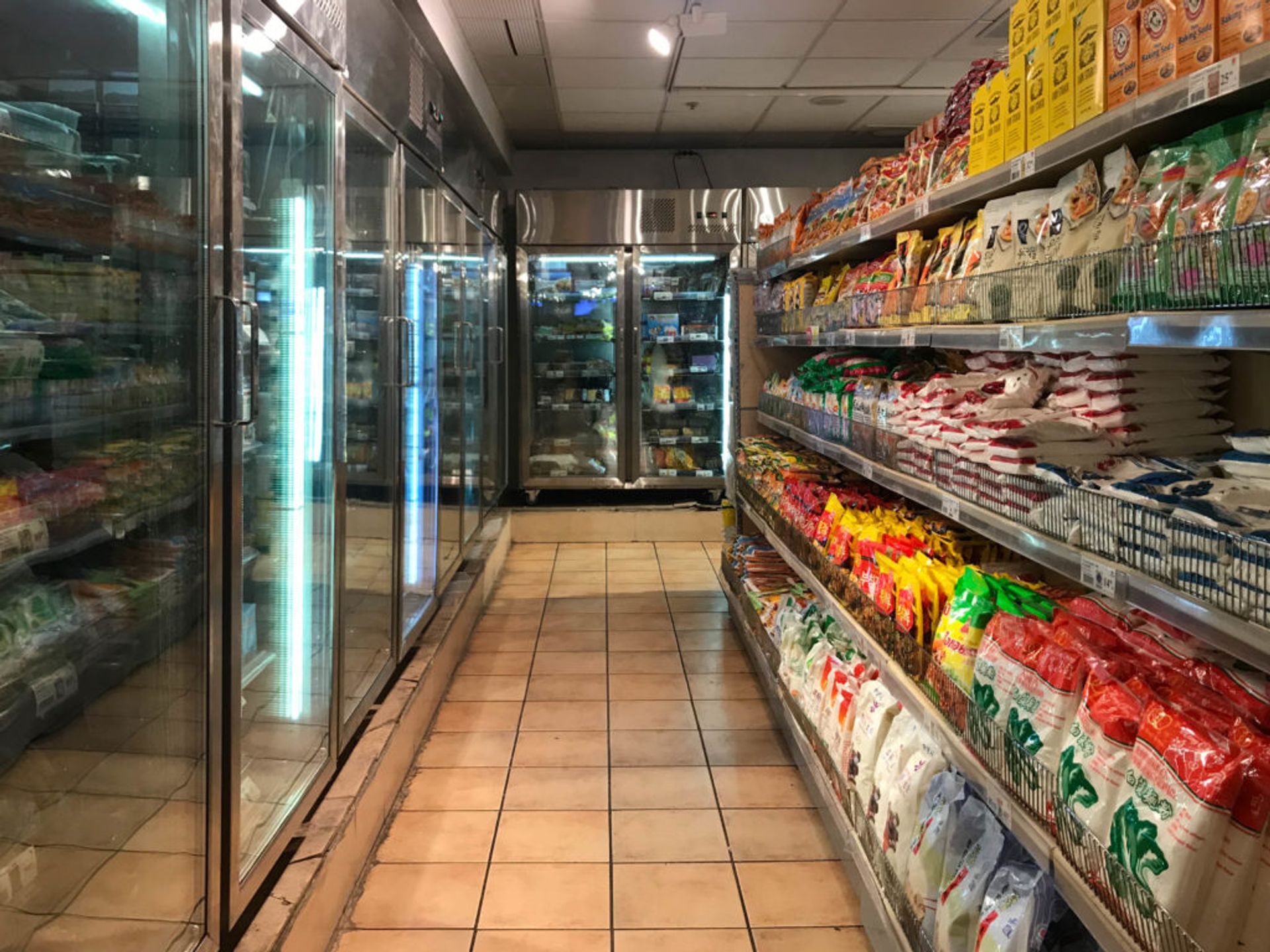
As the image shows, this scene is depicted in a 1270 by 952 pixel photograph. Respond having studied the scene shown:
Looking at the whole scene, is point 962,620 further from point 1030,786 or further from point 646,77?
point 646,77

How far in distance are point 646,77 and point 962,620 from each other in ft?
16.1

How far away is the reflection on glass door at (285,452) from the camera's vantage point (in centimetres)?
229

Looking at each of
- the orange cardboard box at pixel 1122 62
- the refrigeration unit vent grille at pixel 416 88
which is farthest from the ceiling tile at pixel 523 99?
the orange cardboard box at pixel 1122 62

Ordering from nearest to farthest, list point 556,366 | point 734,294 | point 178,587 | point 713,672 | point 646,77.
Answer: point 178,587
point 713,672
point 734,294
point 646,77
point 556,366

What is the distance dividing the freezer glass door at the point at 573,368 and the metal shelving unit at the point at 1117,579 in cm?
562

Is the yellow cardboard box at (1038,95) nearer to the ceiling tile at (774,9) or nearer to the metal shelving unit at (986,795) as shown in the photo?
the metal shelving unit at (986,795)

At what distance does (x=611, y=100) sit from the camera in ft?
21.7

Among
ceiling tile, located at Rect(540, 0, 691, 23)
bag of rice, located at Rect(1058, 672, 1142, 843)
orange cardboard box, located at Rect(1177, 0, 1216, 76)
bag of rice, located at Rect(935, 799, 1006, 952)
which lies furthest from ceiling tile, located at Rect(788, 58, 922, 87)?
bag of rice, located at Rect(1058, 672, 1142, 843)

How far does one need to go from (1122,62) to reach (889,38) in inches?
163

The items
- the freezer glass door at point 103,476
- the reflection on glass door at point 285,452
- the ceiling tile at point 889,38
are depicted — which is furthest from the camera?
the ceiling tile at point 889,38

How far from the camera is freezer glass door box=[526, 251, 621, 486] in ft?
26.1

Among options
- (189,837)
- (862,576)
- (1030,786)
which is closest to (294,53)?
(189,837)

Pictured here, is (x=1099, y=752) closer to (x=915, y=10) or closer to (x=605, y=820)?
(x=605, y=820)

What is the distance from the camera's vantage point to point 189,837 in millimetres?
1921
